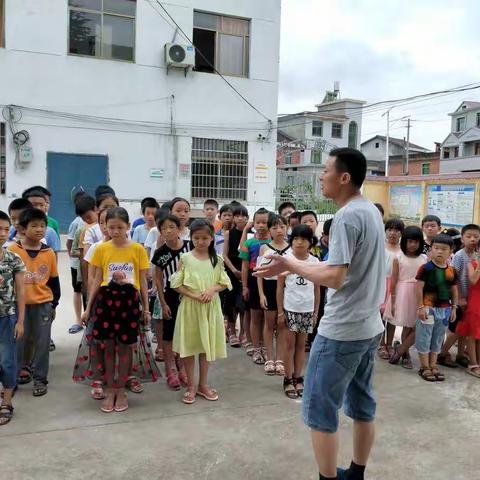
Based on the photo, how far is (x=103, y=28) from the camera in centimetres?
1159

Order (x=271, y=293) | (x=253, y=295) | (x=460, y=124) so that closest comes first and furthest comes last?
(x=271, y=293) → (x=253, y=295) → (x=460, y=124)

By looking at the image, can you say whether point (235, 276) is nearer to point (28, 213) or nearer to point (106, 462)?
point (28, 213)

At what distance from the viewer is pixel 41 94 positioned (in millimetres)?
11070

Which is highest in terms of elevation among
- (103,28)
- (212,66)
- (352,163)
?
(103,28)

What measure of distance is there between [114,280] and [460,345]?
3.27 metres

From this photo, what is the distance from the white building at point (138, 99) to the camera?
36.1ft

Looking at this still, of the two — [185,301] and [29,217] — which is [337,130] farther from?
[29,217]

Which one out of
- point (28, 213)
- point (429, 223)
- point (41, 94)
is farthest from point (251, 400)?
point (41, 94)

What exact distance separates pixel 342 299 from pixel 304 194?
1622cm

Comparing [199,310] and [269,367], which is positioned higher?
[199,310]

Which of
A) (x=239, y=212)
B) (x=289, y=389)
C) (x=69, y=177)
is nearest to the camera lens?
(x=289, y=389)

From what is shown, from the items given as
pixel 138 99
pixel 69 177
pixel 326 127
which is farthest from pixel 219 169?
pixel 326 127

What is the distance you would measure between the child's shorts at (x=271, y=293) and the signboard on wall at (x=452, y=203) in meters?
6.39

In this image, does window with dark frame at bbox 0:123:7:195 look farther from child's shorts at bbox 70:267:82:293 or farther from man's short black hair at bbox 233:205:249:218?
man's short black hair at bbox 233:205:249:218
